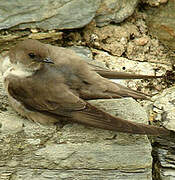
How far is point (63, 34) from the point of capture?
4.07 m

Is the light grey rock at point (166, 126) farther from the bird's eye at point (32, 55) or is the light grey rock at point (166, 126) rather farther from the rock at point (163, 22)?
the bird's eye at point (32, 55)

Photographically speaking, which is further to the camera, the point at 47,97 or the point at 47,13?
the point at 47,13

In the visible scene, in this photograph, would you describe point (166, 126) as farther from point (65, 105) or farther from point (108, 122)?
point (65, 105)

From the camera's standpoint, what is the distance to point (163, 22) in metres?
4.20

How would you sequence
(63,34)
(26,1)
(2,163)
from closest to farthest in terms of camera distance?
1. (2,163)
2. (26,1)
3. (63,34)

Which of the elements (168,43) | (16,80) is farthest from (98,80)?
(168,43)

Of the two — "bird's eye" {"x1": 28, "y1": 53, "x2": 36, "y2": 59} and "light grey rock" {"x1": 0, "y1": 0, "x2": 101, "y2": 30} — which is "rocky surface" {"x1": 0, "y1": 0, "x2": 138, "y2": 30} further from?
"bird's eye" {"x1": 28, "y1": 53, "x2": 36, "y2": 59}

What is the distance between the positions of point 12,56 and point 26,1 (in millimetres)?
539

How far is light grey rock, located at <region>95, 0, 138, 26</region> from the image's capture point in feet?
13.3

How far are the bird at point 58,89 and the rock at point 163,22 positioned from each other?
0.90 m

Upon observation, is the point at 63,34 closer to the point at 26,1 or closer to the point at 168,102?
the point at 26,1

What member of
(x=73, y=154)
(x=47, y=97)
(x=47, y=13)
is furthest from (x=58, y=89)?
(x=47, y=13)

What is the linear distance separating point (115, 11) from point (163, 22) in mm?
421

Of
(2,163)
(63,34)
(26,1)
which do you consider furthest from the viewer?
(63,34)
